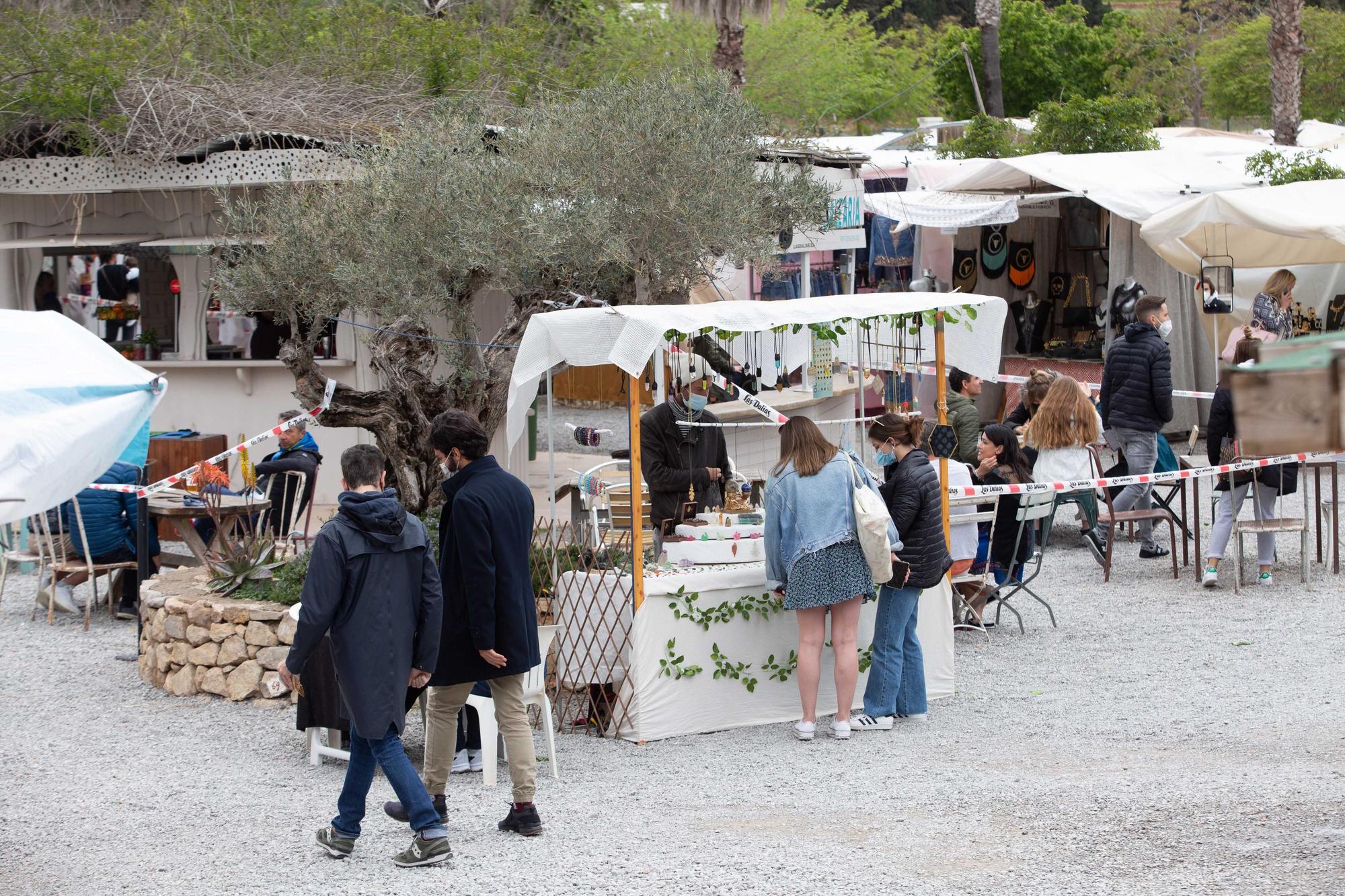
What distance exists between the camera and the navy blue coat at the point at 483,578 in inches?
215

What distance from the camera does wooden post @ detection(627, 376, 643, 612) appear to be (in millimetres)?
6762

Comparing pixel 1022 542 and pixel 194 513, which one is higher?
pixel 194 513

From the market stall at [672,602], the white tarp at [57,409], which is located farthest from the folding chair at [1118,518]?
the white tarp at [57,409]

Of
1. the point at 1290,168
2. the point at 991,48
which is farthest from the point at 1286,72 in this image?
the point at 991,48

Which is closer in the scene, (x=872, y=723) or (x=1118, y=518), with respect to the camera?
(x=872, y=723)

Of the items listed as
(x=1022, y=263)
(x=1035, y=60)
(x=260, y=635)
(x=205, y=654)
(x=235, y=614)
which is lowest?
(x=205, y=654)

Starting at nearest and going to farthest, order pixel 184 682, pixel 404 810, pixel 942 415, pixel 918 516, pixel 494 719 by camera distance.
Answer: pixel 404 810 → pixel 494 719 → pixel 918 516 → pixel 184 682 → pixel 942 415

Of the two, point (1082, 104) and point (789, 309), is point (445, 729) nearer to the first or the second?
point (789, 309)

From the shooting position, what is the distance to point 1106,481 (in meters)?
10.1

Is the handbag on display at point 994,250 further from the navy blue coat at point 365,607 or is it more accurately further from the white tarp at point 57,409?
the white tarp at point 57,409

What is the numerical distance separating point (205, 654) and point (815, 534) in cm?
345

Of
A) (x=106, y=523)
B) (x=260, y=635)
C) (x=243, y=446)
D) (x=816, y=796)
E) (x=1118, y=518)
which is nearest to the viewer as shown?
(x=816, y=796)

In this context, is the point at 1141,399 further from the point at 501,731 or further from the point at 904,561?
the point at 501,731

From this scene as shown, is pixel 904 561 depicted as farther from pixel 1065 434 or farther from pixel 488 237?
pixel 1065 434
